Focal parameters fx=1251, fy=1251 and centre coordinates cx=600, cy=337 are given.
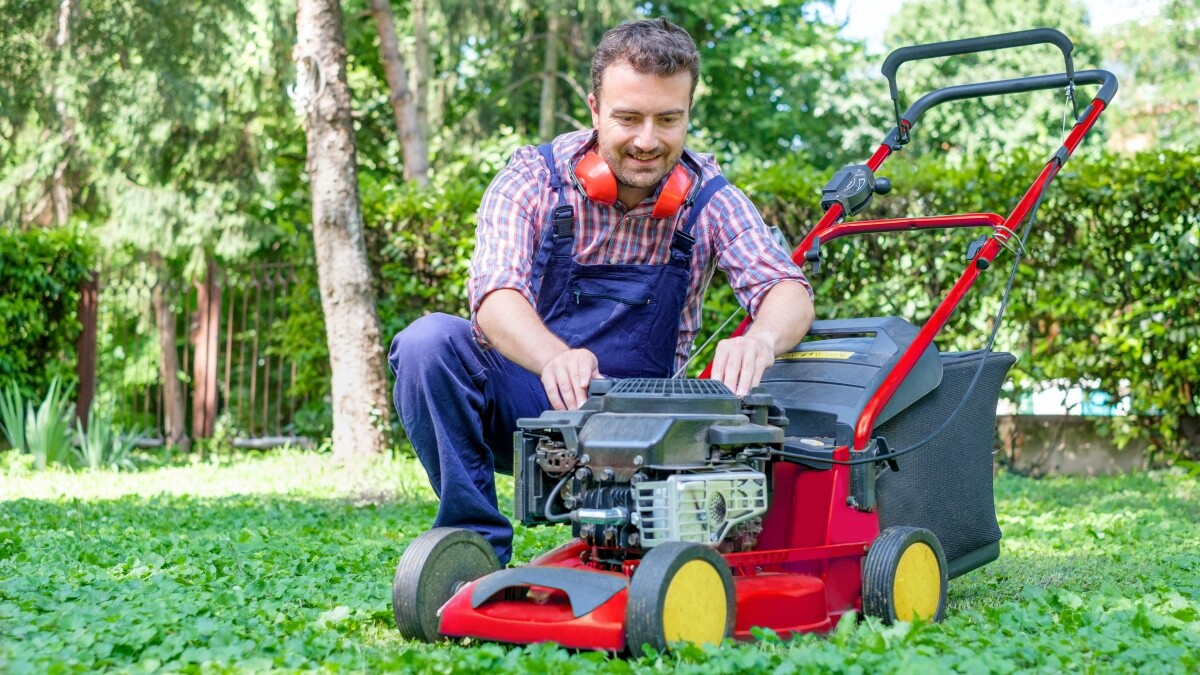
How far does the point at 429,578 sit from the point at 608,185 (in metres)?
1.10

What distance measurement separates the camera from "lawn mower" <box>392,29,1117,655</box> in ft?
7.97

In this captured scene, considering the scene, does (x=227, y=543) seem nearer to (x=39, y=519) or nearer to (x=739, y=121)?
(x=39, y=519)

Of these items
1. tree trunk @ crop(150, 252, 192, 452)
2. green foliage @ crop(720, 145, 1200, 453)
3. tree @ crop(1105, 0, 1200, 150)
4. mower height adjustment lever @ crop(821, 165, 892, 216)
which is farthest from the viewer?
tree @ crop(1105, 0, 1200, 150)

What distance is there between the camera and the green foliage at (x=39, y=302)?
8547 millimetres

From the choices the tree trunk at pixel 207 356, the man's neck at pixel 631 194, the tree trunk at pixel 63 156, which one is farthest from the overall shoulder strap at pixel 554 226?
the tree trunk at pixel 63 156

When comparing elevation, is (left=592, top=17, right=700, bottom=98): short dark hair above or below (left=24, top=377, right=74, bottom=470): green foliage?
above

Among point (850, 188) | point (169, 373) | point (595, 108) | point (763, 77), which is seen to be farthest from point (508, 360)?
point (763, 77)

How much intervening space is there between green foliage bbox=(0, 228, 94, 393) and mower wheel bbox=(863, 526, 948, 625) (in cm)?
711

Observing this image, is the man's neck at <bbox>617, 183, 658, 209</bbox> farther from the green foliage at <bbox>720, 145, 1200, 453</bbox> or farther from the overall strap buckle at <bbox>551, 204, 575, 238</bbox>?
the green foliage at <bbox>720, 145, 1200, 453</bbox>

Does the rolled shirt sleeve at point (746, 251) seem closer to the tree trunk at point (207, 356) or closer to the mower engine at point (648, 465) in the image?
the mower engine at point (648, 465)

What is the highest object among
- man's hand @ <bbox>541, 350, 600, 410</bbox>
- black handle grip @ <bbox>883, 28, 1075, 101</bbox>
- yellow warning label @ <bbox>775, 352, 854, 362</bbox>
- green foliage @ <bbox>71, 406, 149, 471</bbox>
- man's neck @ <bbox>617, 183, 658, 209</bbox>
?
black handle grip @ <bbox>883, 28, 1075, 101</bbox>

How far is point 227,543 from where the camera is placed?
4328 mm

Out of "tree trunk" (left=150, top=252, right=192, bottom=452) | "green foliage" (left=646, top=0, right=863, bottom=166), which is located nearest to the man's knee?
"tree trunk" (left=150, top=252, right=192, bottom=452)

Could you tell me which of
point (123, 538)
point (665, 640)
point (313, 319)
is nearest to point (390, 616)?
point (665, 640)
